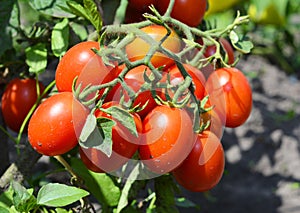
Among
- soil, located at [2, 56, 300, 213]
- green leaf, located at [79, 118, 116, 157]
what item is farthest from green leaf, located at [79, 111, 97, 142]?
soil, located at [2, 56, 300, 213]

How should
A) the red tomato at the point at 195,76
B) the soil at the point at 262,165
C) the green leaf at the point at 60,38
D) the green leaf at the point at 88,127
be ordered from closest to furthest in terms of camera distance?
the green leaf at the point at 88,127 → the red tomato at the point at 195,76 → the green leaf at the point at 60,38 → the soil at the point at 262,165

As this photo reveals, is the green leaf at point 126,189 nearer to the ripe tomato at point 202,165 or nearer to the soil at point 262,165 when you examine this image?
the ripe tomato at point 202,165

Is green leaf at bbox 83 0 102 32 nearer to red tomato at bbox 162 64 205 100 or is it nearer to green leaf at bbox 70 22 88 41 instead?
red tomato at bbox 162 64 205 100

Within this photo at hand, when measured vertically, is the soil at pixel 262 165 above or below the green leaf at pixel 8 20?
below

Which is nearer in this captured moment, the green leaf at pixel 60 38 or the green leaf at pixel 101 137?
the green leaf at pixel 101 137

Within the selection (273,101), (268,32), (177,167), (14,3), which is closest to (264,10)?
(268,32)

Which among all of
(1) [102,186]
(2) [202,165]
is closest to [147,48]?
(2) [202,165]

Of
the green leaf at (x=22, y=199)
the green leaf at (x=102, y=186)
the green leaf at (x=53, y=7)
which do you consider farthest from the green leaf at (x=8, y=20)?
the green leaf at (x=22, y=199)
